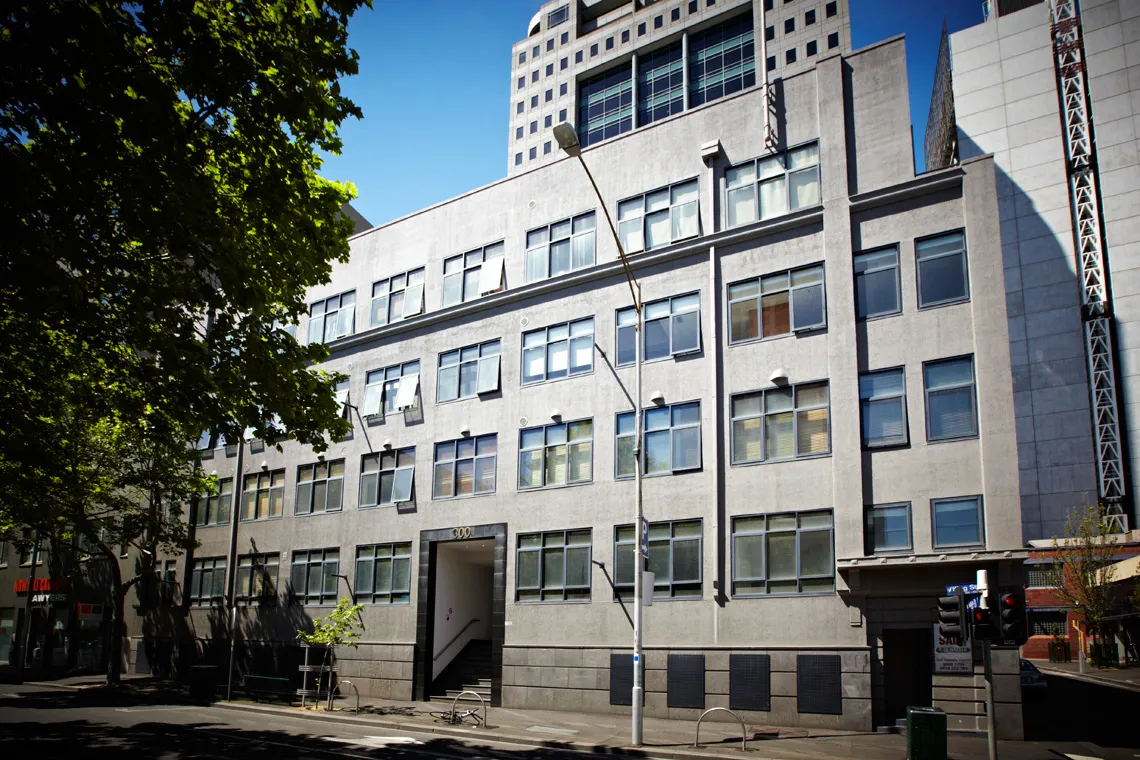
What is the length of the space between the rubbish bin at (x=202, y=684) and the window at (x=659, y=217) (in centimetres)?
2002

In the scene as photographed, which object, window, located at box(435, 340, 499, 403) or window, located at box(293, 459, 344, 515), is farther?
window, located at box(293, 459, 344, 515)

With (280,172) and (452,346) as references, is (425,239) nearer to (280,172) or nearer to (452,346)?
(452,346)

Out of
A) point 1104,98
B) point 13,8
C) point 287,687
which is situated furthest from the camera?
point 1104,98

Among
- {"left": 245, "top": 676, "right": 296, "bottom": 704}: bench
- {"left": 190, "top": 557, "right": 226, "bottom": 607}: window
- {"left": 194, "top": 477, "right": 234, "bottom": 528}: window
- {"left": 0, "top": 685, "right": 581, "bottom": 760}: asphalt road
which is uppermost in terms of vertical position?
{"left": 194, "top": 477, "right": 234, "bottom": 528}: window

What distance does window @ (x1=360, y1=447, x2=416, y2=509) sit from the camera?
3127 centimetres

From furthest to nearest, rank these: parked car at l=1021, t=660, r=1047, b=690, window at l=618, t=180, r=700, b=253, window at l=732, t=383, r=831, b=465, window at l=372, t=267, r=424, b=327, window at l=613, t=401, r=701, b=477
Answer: window at l=372, t=267, r=424, b=327 < window at l=618, t=180, r=700, b=253 < parked car at l=1021, t=660, r=1047, b=690 < window at l=613, t=401, r=701, b=477 < window at l=732, t=383, r=831, b=465

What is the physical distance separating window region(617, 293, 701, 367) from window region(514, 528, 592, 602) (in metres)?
5.93

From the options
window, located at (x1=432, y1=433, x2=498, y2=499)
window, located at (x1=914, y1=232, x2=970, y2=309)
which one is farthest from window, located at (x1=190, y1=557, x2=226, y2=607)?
window, located at (x1=914, y1=232, x2=970, y2=309)

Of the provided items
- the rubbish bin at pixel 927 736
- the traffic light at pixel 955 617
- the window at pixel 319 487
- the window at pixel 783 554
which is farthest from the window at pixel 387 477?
the traffic light at pixel 955 617

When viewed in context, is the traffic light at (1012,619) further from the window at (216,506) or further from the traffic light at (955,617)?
the window at (216,506)

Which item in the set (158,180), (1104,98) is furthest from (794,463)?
(1104,98)

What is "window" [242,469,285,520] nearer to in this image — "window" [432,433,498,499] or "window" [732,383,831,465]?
"window" [432,433,498,499]

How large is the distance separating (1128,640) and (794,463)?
130ft

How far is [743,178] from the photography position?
25.6 meters
